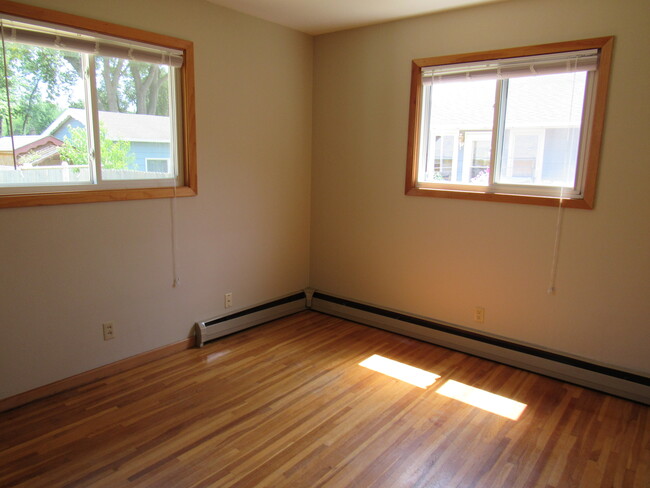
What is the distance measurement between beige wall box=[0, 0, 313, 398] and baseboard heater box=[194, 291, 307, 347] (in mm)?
81

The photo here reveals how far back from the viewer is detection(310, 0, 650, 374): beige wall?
9.00 ft

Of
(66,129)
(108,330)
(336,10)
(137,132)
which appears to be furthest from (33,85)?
(336,10)

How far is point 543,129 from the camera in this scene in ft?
10.0

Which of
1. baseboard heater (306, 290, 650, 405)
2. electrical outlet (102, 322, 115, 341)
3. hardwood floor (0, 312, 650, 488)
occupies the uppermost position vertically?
electrical outlet (102, 322, 115, 341)

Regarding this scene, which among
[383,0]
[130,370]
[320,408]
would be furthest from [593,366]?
[130,370]

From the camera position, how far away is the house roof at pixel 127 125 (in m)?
2.67

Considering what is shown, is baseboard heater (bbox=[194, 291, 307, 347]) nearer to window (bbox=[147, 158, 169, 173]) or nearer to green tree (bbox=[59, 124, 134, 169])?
window (bbox=[147, 158, 169, 173])

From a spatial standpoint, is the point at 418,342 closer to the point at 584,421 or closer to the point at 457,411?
the point at 457,411

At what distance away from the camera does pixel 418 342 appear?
12.1 ft

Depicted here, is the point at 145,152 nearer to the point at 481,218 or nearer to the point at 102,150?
the point at 102,150

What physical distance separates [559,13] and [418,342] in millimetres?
2486

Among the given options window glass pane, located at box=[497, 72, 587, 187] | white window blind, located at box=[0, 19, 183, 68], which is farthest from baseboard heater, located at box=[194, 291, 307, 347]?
window glass pane, located at box=[497, 72, 587, 187]

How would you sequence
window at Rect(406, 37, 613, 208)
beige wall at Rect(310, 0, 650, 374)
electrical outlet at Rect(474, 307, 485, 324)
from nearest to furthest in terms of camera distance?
beige wall at Rect(310, 0, 650, 374), window at Rect(406, 37, 613, 208), electrical outlet at Rect(474, 307, 485, 324)

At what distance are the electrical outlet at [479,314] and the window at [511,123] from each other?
831mm
